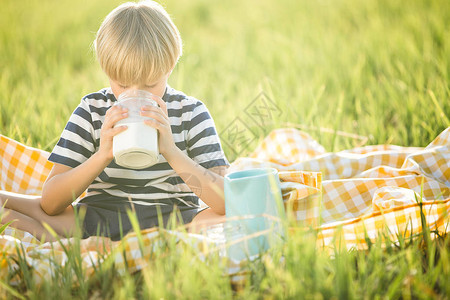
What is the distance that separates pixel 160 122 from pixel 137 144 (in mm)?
104

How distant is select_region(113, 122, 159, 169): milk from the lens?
113 cm

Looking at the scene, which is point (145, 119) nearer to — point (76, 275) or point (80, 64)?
point (76, 275)

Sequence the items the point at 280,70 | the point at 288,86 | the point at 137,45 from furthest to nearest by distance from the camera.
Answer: the point at 280,70 < the point at 288,86 < the point at 137,45

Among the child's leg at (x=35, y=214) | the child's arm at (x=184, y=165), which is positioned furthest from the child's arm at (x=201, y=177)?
the child's leg at (x=35, y=214)

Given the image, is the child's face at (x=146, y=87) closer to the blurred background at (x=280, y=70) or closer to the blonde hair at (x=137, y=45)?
the blonde hair at (x=137, y=45)

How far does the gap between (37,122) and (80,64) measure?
66.5 inches

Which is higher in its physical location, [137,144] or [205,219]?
[137,144]

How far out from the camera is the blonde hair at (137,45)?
1274 millimetres

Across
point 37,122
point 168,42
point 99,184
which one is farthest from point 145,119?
point 37,122

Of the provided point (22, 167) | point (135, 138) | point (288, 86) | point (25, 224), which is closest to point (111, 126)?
point (135, 138)

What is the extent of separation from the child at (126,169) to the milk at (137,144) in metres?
0.07

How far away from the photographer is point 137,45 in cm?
128

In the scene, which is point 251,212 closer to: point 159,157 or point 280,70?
point 159,157

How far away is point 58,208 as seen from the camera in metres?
1.42
